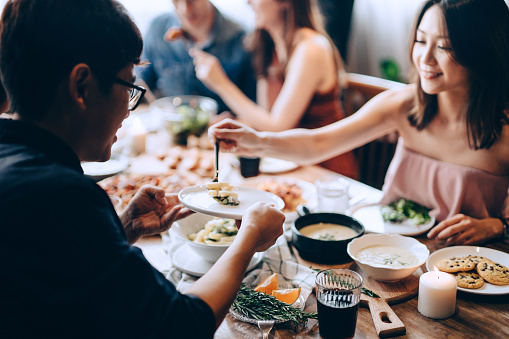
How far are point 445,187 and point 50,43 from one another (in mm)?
1518

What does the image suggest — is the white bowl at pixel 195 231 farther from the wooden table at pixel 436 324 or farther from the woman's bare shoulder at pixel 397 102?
the woman's bare shoulder at pixel 397 102

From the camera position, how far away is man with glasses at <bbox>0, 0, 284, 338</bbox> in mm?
788

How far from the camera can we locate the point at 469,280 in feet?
4.37

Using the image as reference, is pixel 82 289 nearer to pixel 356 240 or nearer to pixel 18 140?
pixel 18 140

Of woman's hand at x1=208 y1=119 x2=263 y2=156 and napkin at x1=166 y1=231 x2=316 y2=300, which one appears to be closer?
napkin at x1=166 y1=231 x2=316 y2=300

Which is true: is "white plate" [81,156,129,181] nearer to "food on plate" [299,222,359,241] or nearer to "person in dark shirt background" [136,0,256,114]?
"food on plate" [299,222,359,241]

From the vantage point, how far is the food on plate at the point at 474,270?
132 centimetres

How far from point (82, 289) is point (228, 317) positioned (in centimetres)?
53

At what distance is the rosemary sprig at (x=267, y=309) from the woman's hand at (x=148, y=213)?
13.7 inches

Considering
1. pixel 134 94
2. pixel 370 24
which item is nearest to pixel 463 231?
pixel 134 94

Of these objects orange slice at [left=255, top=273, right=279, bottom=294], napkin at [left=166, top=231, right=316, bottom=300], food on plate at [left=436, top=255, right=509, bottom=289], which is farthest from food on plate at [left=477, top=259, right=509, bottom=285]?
orange slice at [left=255, top=273, right=279, bottom=294]

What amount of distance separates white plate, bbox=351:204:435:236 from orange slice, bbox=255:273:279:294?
1.72 feet

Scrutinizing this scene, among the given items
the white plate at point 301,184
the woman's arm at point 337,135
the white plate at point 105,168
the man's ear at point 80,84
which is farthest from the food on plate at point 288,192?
the man's ear at point 80,84

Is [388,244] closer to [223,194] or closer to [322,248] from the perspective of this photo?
[322,248]
